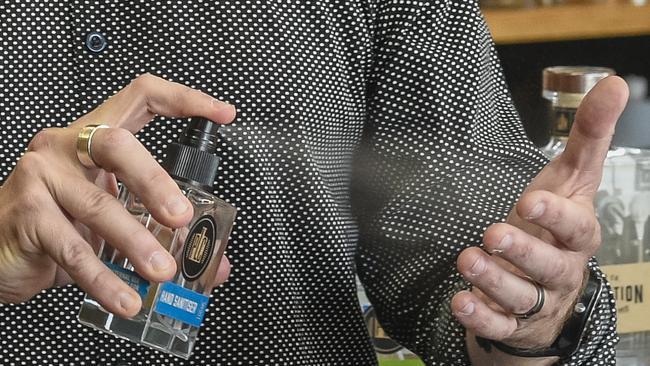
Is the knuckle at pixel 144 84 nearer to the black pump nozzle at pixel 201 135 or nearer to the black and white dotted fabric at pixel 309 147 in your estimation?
the black pump nozzle at pixel 201 135

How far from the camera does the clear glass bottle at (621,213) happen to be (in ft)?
4.43

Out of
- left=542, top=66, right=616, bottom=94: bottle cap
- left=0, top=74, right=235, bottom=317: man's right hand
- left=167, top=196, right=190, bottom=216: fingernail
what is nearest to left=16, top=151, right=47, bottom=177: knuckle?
left=0, top=74, right=235, bottom=317: man's right hand

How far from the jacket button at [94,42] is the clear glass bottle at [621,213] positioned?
1.90 ft

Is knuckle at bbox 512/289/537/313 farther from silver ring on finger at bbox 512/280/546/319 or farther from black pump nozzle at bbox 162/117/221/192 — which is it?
black pump nozzle at bbox 162/117/221/192

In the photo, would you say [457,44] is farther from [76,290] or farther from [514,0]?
[514,0]

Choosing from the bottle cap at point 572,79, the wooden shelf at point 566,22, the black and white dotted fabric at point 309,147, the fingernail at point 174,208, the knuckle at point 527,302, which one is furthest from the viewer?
the wooden shelf at point 566,22

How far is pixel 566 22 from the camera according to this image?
6.50 feet

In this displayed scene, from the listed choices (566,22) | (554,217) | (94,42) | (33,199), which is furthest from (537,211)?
(566,22)

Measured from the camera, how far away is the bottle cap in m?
1.34

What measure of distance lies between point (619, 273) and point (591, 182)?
19.8 inches

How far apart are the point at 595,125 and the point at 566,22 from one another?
46.7 inches

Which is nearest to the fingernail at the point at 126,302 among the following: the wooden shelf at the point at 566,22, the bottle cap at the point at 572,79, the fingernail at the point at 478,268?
the fingernail at the point at 478,268

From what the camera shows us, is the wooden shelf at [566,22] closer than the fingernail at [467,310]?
No

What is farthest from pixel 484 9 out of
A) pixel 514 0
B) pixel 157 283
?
pixel 157 283
